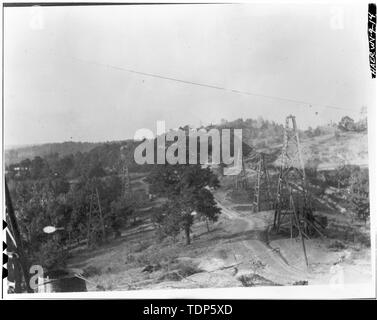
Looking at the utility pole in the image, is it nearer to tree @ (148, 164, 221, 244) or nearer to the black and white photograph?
the black and white photograph

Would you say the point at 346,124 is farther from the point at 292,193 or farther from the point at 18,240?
the point at 18,240

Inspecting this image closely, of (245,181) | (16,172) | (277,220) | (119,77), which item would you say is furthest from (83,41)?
(277,220)

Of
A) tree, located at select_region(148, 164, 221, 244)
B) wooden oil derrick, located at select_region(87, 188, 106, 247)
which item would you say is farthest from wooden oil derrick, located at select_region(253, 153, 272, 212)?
wooden oil derrick, located at select_region(87, 188, 106, 247)

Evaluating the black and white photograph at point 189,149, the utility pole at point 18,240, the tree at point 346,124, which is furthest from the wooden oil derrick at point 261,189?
the utility pole at point 18,240

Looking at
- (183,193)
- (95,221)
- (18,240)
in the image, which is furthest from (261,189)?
(18,240)

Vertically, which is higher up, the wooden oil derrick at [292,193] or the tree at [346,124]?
the tree at [346,124]

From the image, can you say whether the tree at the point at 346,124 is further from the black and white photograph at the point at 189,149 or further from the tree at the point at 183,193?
the tree at the point at 183,193

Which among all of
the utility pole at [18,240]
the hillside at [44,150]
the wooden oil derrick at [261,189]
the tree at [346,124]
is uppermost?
the tree at [346,124]

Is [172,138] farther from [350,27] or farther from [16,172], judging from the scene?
[350,27]
